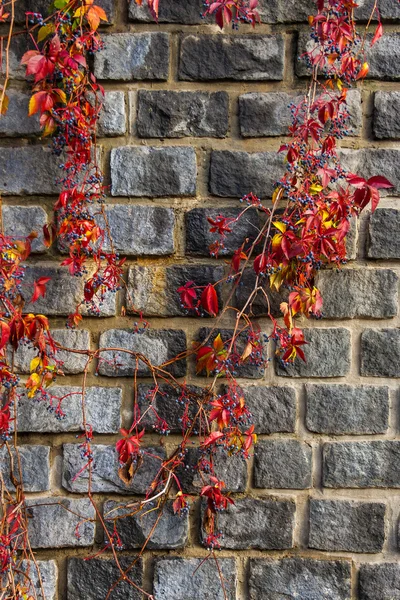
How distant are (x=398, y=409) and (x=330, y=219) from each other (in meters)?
0.61

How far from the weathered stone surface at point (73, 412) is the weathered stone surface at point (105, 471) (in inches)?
2.5

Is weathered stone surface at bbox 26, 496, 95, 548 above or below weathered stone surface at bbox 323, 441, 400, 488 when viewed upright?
below

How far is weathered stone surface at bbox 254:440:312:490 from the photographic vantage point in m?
2.04

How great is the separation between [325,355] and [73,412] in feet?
2.53

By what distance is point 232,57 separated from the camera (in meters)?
2.05

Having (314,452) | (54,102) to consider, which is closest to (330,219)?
(314,452)

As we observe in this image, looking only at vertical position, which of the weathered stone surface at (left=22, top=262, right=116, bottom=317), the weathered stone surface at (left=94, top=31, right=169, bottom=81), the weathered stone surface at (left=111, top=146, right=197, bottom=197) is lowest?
the weathered stone surface at (left=22, top=262, right=116, bottom=317)

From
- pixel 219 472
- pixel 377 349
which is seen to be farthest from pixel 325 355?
pixel 219 472

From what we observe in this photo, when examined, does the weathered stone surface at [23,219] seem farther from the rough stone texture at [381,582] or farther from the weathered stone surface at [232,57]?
the rough stone texture at [381,582]

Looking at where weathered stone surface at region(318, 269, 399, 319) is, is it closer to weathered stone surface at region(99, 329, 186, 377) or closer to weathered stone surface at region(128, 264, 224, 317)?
weathered stone surface at region(128, 264, 224, 317)

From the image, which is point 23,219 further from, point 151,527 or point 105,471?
point 151,527

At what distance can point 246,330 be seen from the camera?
2051 millimetres

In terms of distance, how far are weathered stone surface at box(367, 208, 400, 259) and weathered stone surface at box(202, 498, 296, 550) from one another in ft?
2.61

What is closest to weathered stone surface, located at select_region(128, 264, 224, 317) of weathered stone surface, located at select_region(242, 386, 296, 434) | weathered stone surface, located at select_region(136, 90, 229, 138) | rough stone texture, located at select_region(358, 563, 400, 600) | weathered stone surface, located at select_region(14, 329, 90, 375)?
weathered stone surface, located at select_region(14, 329, 90, 375)
